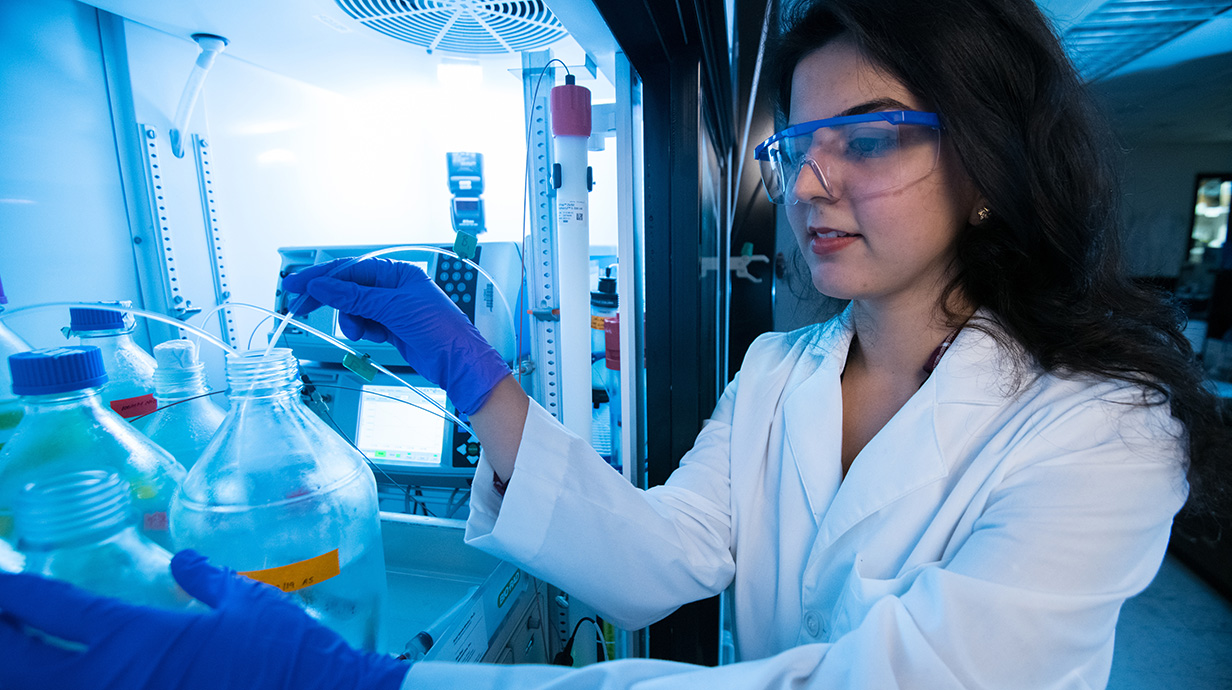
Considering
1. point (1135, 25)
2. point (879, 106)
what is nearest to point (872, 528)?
point (879, 106)

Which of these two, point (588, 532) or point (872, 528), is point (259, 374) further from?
point (872, 528)

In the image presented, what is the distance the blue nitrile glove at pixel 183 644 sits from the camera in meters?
0.42

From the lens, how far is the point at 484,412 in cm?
90

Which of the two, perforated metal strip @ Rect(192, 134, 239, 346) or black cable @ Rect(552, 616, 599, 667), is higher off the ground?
perforated metal strip @ Rect(192, 134, 239, 346)

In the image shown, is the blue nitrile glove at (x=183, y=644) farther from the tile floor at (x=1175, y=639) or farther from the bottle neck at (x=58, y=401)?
the tile floor at (x=1175, y=639)

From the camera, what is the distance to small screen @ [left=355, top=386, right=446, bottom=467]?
174 cm

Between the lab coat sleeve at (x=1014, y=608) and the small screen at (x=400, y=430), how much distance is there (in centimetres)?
121

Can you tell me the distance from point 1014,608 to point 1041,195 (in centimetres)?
66

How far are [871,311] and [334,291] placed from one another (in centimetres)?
105

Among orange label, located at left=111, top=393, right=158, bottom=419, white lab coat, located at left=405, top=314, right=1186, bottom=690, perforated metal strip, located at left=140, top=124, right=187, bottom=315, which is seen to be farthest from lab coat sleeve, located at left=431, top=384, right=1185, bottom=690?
perforated metal strip, located at left=140, top=124, right=187, bottom=315

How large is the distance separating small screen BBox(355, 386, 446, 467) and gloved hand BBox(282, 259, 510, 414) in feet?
2.85

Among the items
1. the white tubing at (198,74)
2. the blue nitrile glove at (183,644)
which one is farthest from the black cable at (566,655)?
the white tubing at (198,74)

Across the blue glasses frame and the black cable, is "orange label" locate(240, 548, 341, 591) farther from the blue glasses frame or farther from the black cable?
the blue glasses frame

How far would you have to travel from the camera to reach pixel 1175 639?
2768mm
